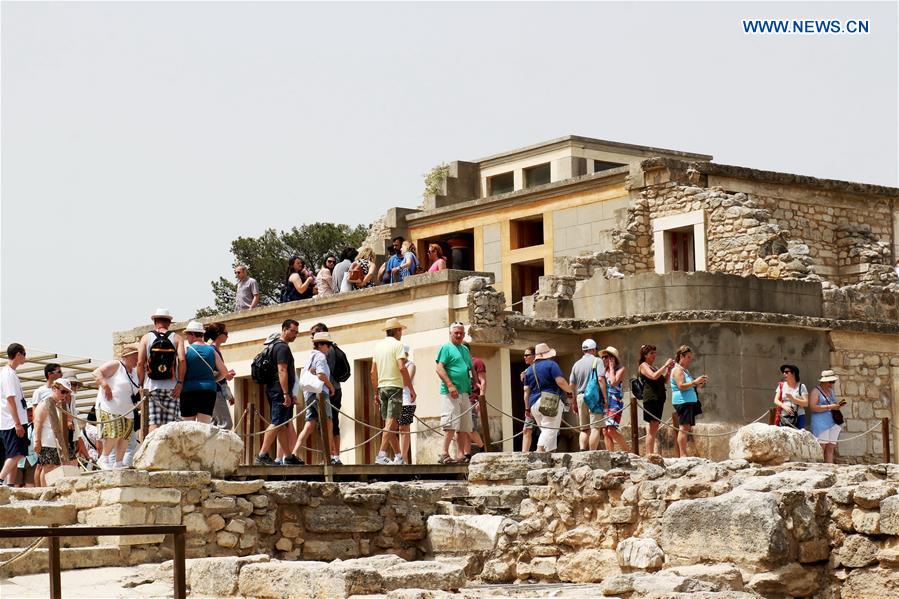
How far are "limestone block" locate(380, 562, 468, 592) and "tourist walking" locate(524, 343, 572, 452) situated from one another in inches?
235

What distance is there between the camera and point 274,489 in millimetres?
15000

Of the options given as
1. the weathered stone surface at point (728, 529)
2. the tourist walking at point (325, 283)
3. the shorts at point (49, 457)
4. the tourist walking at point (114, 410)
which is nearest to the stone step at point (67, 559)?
the tourist walking at point (114, 410)

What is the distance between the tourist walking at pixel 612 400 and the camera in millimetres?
18778

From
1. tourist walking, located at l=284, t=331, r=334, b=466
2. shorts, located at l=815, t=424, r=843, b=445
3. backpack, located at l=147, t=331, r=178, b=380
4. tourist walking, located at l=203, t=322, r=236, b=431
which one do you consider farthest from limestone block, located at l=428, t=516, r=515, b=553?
shorts, located at l=815, t=424, r=843, b=445

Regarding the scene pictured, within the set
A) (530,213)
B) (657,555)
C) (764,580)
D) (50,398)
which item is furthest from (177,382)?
(530,213)

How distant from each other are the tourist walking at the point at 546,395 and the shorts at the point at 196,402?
4.19 m

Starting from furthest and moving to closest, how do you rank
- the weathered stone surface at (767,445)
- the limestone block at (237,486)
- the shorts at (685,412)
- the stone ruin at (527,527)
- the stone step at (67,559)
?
the shorts at (685,412) → the weathered stone surface at (767,445) → the limestone block at (237,486) → the stone step at (67,559) → the stone ruin at (527,527)

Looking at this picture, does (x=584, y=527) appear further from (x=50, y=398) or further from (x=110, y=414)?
(x=50, y=398)

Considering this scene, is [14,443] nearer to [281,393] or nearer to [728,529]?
[281,393]

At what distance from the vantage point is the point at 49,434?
17359mm

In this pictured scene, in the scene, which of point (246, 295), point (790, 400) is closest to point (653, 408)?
point (790, 400)

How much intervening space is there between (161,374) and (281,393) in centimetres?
169

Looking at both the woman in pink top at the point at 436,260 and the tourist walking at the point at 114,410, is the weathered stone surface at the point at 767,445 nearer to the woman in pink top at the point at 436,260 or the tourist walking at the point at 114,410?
the tourist walking at the point at 114,410

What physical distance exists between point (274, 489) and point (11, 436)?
3.53 metres
